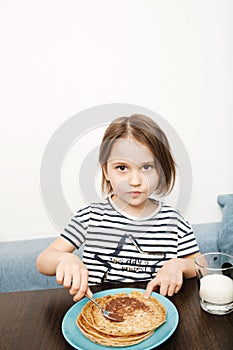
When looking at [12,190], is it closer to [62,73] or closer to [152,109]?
[62,73]

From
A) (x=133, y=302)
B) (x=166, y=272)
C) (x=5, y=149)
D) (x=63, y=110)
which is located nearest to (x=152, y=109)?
(x=63, y=110)

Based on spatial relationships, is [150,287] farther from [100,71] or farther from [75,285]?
[100,71]

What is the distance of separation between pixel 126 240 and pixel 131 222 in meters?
0.06

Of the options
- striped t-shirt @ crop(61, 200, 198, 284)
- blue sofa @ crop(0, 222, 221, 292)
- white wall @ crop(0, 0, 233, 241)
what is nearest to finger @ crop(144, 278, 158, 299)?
striped t-shirt @ crop(61, 200, 198, 284)

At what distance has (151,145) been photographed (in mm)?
1154

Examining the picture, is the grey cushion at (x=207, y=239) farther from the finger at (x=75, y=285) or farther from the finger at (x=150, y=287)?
the finger at (x=75, y=285)

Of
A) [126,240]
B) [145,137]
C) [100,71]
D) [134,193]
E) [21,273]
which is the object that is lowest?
[21,273]

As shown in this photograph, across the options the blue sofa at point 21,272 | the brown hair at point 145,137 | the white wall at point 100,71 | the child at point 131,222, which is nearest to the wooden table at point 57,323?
the child at point 131,222

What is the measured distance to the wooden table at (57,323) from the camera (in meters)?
0.73

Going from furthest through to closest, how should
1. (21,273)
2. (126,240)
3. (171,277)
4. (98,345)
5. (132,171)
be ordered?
(21,273) < (126,240) < (132,171) < (171,277) < (98,345)

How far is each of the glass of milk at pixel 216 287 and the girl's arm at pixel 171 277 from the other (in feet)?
0.26

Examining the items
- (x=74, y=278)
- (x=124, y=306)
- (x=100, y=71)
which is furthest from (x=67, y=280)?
(x=100, y=71)

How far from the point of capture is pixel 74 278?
0.88 meters

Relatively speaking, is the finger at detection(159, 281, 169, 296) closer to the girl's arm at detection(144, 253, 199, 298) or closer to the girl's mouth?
the girl's arm at detection(144, 253, 199, 298)
